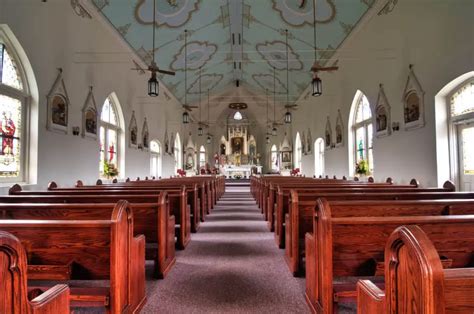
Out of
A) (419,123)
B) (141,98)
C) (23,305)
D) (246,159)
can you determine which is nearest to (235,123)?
(246,159)

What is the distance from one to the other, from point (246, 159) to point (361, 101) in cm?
1182

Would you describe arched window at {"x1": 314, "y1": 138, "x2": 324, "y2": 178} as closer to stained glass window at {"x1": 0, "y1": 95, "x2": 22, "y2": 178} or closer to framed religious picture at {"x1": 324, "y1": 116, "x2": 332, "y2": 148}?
framed religious picture at {"x1": 324, "y1": 116, "x2": 332, "y2": 148}

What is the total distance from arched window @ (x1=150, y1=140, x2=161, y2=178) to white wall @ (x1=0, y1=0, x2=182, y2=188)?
8.27 feet

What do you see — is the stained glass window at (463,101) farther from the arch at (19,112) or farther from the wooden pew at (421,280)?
the arch at (19,112)

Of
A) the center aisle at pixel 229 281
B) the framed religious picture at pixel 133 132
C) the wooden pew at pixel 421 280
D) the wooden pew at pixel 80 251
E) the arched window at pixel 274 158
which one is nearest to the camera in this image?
the wooden pew at pixel 421 280

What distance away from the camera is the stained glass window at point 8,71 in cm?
486

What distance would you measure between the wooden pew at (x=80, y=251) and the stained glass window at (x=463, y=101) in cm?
528

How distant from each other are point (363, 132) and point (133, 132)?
269 inches

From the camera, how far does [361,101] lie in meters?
8.86

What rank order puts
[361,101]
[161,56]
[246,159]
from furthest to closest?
1. [246,159]
2. [161,56]
3. [361,101]

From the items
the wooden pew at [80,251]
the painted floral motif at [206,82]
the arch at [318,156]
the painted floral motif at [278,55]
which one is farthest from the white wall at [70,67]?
the arch at [318,156]

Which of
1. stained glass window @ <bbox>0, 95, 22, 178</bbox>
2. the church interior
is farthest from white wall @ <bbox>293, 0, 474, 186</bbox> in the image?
stained glass window @ <bbox>0, 95, 22, 178</bbox>

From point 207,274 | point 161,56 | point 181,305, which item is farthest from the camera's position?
point 161,56

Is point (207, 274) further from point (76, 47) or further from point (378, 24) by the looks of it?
point (378, 24)
